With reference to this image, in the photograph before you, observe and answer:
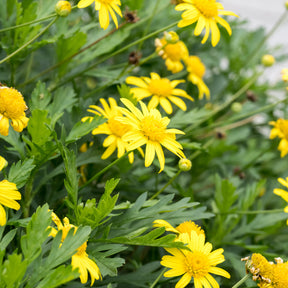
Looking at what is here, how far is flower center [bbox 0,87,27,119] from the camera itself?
70 centimetres

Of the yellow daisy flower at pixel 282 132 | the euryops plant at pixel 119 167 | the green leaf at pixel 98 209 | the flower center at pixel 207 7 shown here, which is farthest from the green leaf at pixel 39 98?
Result: the yellow daisy flower at pixel 282 132

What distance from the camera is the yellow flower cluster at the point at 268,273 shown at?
68 cm

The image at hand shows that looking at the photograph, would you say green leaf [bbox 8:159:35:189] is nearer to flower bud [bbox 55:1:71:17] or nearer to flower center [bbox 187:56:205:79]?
flower bud [bbox 55:1:71:17]

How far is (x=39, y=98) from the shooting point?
83 centimetres

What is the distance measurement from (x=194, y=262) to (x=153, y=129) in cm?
22

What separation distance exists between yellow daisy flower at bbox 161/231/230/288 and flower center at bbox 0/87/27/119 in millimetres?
318

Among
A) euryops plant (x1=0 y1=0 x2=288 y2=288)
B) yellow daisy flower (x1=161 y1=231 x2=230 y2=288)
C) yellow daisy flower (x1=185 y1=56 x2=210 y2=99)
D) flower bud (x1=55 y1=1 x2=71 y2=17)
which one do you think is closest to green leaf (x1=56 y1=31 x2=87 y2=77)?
euryops plant (x1=0 y1=0 x2=288 y2=288)

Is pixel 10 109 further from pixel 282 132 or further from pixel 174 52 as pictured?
pixel 282 132

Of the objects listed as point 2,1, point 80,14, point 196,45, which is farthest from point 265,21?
point 2,1

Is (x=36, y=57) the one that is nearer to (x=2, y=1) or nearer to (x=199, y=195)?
(x=2, y=1)

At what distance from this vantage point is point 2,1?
99 cm

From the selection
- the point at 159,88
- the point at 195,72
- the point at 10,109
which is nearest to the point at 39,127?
the point at 10,109

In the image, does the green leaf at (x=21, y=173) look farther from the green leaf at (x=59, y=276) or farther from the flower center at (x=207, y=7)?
the flower center at (x=207, y=7)

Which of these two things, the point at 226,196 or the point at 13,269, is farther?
the point at 226,196
